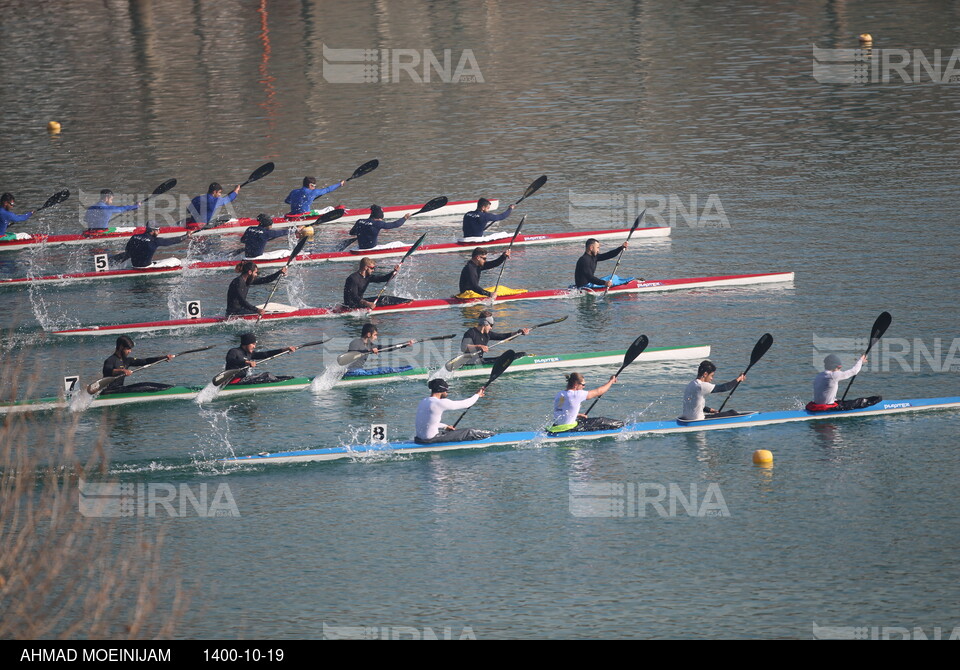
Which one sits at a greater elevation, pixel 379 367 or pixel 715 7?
pixel 715 7

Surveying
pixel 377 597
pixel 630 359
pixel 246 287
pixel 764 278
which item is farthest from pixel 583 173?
pixel 377 597

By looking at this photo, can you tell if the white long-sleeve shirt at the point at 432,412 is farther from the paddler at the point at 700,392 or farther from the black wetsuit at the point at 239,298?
the black wetsuit at the point at 239,298

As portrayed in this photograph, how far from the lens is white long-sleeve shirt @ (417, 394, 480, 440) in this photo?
21.7m

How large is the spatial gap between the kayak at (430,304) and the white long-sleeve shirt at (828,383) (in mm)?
8488

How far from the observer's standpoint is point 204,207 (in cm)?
3694

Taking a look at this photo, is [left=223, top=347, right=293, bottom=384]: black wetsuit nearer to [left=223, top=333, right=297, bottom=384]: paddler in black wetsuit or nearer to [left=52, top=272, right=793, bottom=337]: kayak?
[left=223, top=333, right=297, bottom=384]: paddler in black wetsuit

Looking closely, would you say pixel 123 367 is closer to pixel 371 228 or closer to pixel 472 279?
pixel 472 279

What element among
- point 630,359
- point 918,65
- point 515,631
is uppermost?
point 918,65

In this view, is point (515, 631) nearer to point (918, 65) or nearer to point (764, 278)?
point (764, 278)

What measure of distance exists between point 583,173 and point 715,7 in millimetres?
27140

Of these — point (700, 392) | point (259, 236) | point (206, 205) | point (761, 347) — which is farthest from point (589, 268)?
point (206, 205)

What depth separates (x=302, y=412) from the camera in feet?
79.5

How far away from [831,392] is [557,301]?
8.90m
